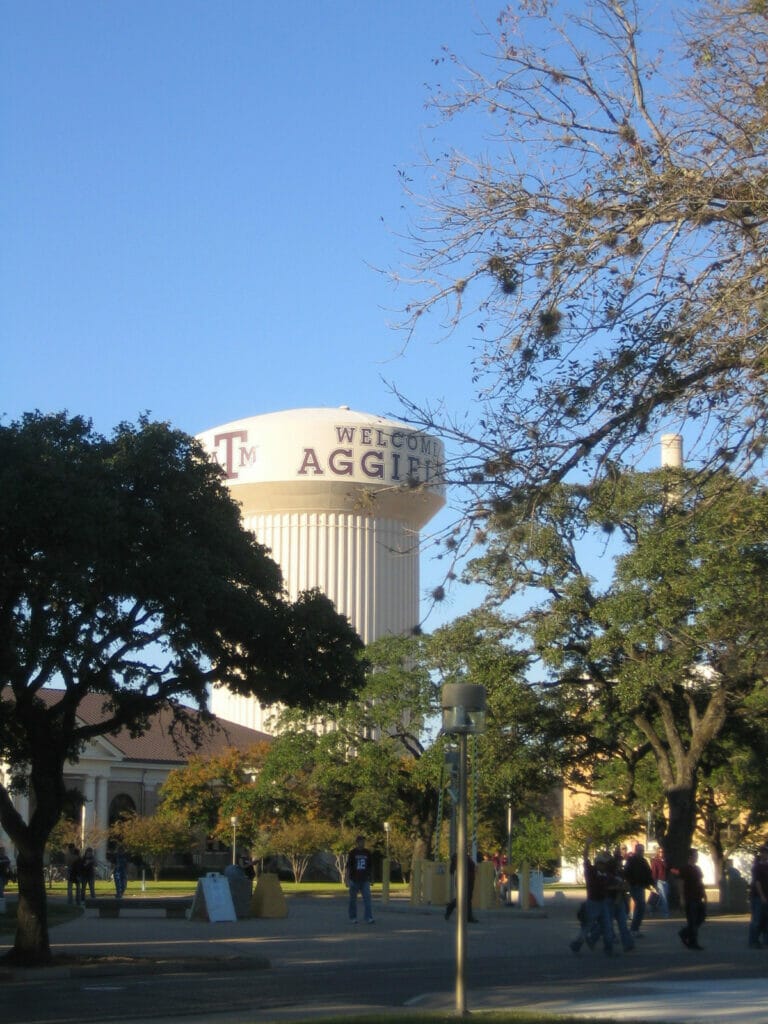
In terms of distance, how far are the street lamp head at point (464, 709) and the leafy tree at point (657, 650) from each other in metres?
14.5

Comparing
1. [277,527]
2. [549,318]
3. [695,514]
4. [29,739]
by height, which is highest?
[277,527]

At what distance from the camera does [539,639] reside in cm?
3469

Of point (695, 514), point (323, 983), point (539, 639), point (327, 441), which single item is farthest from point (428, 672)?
point (695, 514)

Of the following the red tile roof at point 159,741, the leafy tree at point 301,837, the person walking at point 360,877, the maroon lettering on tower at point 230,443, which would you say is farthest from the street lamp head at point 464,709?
the red tile roof at point 159,741

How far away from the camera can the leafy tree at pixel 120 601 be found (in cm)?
1752

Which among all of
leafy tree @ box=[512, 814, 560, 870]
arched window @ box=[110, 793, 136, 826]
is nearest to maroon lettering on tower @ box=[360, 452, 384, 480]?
leafy tree @ box=[512, 814, 560, 870]

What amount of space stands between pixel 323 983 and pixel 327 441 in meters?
57.9

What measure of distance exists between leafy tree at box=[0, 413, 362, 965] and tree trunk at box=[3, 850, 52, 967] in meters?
0.02

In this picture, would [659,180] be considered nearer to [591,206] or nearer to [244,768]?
[591,206]

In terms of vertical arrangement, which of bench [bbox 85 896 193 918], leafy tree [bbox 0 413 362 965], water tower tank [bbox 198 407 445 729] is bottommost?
bench [bbox 85 896 193 918]

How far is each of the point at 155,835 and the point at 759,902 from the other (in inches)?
1833

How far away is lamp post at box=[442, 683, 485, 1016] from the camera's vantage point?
40.1ft

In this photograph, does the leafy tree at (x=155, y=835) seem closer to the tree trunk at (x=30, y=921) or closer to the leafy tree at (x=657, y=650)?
the leafy tree at (x=657, y=650)

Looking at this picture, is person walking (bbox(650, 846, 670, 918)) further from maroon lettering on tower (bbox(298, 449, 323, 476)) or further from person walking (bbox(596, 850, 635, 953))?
maroon lettering on tower (bbox(298, 449, 323, 476))
